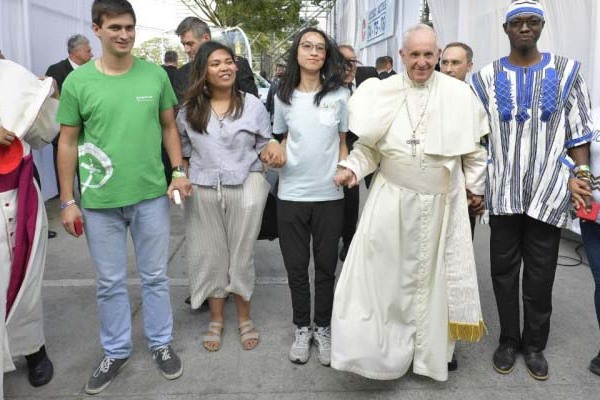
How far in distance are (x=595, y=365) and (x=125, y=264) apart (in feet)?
8.11

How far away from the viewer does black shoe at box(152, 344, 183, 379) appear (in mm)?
2801

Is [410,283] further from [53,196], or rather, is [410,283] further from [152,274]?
[53,196]

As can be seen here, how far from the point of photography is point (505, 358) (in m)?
2.86

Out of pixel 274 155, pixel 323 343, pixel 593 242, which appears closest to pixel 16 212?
pixel 274 155

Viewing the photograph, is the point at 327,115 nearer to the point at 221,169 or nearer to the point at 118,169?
the point at 221,169

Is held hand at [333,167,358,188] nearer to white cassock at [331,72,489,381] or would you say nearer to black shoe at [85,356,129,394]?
white cassock at [331,72,489,381]

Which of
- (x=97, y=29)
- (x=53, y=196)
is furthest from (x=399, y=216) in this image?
(x=53, y=196)

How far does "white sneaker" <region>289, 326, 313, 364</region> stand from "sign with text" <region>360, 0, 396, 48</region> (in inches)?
308

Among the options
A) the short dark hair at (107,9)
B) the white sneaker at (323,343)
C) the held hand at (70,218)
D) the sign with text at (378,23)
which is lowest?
the white sneaker at (323,343)

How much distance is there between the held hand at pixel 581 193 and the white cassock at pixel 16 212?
2.50 m

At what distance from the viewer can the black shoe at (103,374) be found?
2.68 m

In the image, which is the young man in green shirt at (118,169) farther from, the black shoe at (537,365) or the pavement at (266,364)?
the black shoe at (537,365)

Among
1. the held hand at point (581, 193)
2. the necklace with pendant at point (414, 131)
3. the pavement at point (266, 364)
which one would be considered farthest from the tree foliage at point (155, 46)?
the held hand at point (581, 193)

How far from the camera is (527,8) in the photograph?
2.47 meters
